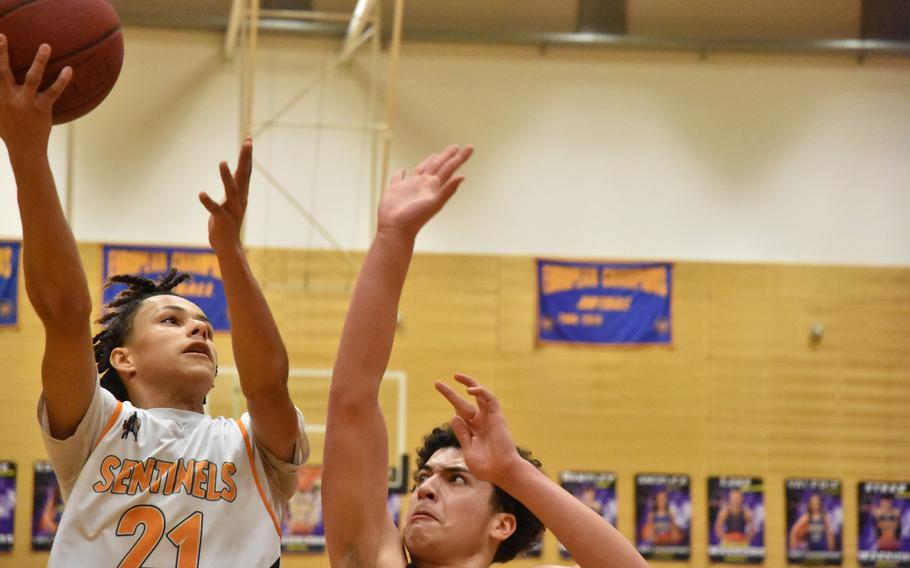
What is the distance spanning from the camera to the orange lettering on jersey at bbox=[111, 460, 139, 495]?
293cm

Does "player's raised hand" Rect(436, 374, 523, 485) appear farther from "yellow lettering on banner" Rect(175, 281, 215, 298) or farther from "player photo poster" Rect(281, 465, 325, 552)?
"yellow lettering on banner" Rect(175, 281, 215, 298)

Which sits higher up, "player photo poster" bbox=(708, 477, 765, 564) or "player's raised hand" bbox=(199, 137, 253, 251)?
"player's raised hand" bbox=(199, 137, 253, 251)

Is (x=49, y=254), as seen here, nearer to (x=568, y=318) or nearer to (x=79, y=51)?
(x=79, y=51)

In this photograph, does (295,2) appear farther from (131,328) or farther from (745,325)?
(131,328)

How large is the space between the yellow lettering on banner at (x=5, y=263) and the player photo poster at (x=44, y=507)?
1.77 meters

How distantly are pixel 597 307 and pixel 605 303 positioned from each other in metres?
0.09

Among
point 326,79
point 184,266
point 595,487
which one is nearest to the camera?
point 184,266

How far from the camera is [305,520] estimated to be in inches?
408

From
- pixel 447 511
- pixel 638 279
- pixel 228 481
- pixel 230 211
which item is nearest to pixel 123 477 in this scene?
pixel 228 481

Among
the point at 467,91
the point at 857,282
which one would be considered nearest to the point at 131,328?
the point at 467,91

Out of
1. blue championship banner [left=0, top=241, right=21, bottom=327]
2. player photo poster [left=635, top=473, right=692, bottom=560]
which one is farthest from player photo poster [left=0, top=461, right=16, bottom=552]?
player photo poster [left=635, top=473, right=692, bottom=560]

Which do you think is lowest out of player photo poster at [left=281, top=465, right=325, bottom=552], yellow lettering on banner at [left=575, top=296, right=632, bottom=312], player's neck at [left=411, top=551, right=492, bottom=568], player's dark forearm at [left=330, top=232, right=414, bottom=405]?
player photo poster at [left=281, top=465, right=325, bottom=552]

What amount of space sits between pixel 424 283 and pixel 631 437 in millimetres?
2473

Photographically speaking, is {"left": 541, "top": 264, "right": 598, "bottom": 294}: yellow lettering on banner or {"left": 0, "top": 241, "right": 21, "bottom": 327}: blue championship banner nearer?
{"left": 0, "top": 241, "right": 21, "bottom": 327}: blue championship banner
